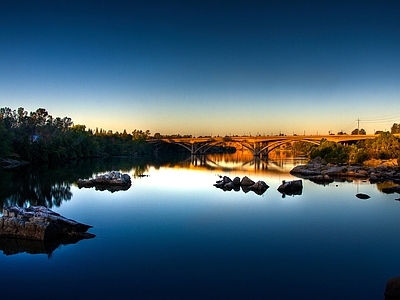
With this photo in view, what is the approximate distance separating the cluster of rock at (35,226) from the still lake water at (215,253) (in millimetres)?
1108

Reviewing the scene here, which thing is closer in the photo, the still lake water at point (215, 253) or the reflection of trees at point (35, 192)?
the still lake water at point (215, 253)

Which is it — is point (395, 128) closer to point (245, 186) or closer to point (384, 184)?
point (384, 184)

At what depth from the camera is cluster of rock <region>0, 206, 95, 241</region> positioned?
15.0 meters

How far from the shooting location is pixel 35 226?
15031 millimetres

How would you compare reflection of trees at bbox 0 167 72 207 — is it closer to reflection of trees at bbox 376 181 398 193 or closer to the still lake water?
the still lake water

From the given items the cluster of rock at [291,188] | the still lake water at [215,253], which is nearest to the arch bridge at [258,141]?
the cluster of rock at [291,188]

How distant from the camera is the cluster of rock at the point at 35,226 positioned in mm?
14977

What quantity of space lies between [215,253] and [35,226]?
7.77 meters

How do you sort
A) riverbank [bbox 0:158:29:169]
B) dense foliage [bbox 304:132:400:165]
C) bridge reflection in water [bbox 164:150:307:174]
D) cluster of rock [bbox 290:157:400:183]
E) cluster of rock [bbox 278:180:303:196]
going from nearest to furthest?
cluster of rock [bbox 278:180:303:196] < cluster of rock [bbox 290:157:400:183] < riverbank [bbox 0:158:29:169] < bridge reflection in water [bbox 164:150:307:174] < dense foliage [bbox 304:132:400:165]

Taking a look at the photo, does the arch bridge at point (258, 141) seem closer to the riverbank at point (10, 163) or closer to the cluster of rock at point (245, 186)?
the cluster of rock at point (245, 186)

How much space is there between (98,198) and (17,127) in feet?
170

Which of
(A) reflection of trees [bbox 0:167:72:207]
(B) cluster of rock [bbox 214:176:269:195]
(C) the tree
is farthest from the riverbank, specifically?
(C) the tree

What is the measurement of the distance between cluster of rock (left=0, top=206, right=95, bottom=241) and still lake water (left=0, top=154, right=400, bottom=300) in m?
1.11

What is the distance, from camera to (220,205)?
2412cm
